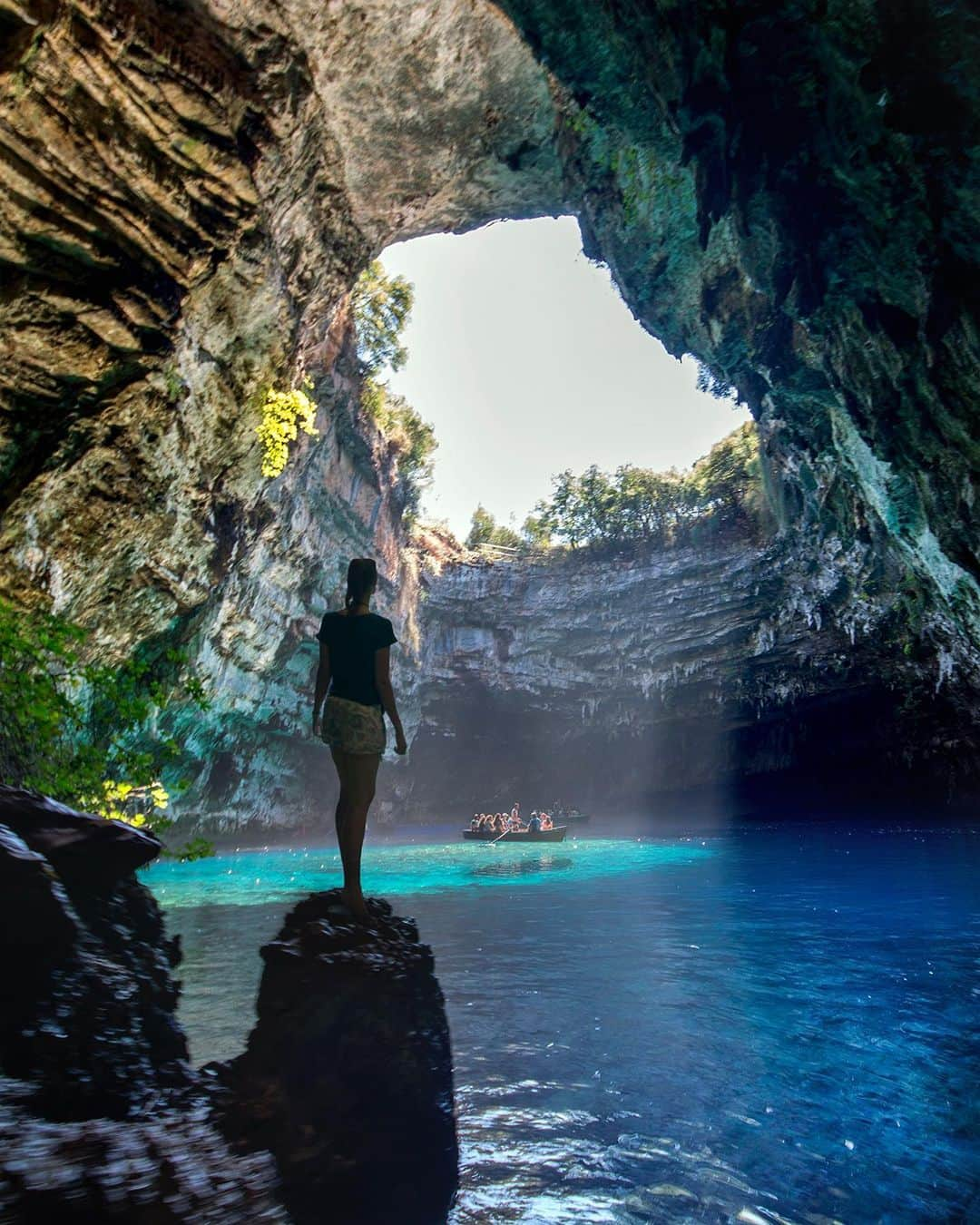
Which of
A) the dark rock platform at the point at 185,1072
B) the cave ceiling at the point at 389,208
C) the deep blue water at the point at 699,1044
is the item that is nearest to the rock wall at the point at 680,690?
the cave ceiling at the point at 389,208

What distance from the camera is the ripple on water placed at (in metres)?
13.6

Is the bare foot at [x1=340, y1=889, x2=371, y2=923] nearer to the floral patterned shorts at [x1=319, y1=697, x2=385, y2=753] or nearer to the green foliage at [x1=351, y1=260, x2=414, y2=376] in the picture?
the floral patterned shorts at [x1=319, y1=697, x2=385, y2=753]

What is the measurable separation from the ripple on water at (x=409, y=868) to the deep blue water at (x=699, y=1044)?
7.12 ft

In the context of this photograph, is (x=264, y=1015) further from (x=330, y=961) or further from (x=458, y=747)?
(x=458, y=747)

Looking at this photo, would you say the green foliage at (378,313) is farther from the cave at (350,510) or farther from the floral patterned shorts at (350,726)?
the floral patterned shorts at (350,726)

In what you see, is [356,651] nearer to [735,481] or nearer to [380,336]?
[380,336]

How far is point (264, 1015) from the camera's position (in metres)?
2.77

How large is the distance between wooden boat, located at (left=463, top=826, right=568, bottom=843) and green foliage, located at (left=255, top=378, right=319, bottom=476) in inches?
742

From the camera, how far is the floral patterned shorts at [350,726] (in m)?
3.64

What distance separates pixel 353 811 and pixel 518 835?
24011 mm

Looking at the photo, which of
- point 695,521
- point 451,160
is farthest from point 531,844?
point 451,160

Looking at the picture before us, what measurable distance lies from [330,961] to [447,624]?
30688 millimetres

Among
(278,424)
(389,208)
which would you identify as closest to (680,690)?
(389,208)

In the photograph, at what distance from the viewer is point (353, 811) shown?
3578 millimetres
